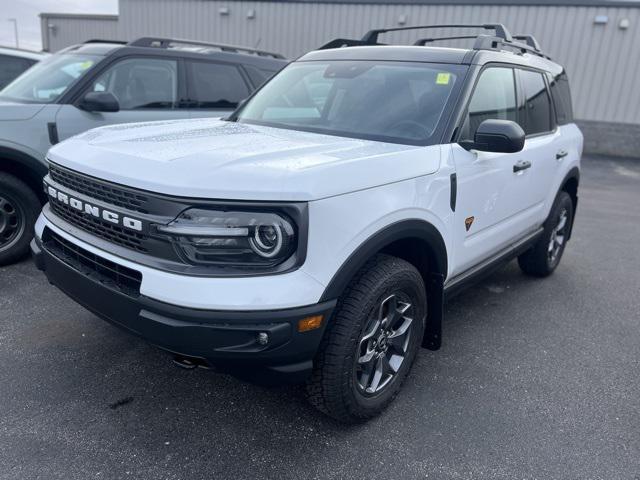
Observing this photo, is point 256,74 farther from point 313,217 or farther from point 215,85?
point 313,217

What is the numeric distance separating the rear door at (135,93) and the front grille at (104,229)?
205 cm

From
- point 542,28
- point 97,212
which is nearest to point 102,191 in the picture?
point 97,212

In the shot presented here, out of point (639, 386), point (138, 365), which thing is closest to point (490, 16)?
point (639, 386)

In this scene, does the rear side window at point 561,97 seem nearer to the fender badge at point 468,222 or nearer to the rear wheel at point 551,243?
the rear wheel at point 551,243

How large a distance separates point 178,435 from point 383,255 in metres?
1.30

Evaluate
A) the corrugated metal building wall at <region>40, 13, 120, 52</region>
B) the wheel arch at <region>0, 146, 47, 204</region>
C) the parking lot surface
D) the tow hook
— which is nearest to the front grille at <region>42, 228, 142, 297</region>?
the tow hook

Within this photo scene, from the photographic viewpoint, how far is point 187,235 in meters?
1.99

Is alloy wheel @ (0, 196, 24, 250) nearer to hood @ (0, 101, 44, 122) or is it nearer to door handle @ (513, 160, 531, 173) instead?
hood @ (0, 101, 44, 122)

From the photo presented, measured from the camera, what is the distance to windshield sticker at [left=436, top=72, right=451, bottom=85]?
10.0 feet

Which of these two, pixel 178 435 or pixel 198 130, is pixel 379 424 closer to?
pixel 178 435

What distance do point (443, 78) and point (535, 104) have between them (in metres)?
1.34

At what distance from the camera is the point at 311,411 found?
2.70 metres

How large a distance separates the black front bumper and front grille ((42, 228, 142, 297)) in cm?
4

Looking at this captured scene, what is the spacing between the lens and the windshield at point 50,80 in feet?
14.9
